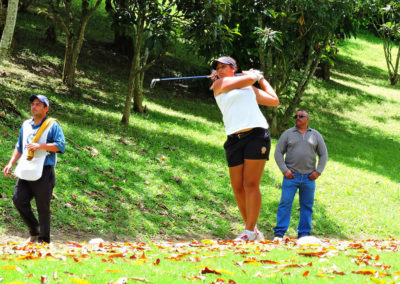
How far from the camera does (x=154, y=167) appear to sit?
38.6ft

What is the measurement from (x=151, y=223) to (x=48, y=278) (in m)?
5.20

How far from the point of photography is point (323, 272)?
4.71 meters

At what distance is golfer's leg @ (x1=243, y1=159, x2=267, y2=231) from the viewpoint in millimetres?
6621

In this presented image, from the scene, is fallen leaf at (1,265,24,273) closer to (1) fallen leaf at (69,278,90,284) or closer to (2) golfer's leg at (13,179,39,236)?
(1) fallen leaf at (69,278,90,284)

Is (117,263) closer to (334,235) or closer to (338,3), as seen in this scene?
(334,235)

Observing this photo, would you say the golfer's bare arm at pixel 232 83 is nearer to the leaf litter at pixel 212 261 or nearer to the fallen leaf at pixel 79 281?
the leaf litter at pixel 212 261

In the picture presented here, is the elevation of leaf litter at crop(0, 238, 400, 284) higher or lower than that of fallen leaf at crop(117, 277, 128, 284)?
lower

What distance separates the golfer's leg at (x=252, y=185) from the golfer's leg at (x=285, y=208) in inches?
57.4

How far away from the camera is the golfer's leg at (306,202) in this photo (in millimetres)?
8422

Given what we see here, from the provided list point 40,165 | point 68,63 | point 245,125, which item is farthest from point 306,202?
point 68,63

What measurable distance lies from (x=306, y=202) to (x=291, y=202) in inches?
12.5

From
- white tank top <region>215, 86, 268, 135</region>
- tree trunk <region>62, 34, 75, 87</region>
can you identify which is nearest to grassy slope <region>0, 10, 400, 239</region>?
tree trunk <region>62, 34, 75, 87</region>

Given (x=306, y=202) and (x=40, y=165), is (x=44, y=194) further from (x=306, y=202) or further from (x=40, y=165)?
(x=306, y=202)

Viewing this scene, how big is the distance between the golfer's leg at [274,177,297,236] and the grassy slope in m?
1.63
